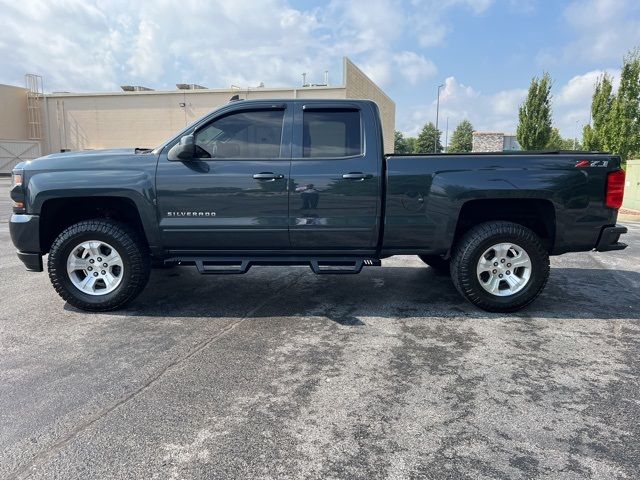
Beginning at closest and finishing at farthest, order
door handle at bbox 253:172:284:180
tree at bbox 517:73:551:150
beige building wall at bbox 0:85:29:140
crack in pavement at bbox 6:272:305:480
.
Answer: crack in pavement at bbox 6:272:305:480 < door handle at bbox 253:172:284:180 < tree at bbox 517:73:551:150 < beige building wall at bbox 0:85:29:140

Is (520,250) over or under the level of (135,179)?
under

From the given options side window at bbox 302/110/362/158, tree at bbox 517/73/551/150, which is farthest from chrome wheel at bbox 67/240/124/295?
tree at bbox 517/73/551/150

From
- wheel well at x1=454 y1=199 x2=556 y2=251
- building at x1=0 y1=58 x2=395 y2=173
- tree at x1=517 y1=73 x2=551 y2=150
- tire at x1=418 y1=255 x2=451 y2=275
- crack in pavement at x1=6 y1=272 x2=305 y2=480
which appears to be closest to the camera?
crack in pavement at x1=6 y1=272 x2=305 y2=480

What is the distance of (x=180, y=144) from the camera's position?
177 inches

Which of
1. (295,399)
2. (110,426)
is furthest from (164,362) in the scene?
(295,399)

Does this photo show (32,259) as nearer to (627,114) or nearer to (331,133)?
(331,133)

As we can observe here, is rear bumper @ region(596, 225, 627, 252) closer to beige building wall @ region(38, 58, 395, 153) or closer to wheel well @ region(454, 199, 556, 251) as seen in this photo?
wheel well @ region(454, 199, 556, 251)

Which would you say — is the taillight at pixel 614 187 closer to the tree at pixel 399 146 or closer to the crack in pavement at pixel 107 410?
the crack in pavement at pixel 107 410

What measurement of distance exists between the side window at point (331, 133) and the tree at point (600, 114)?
18309 mm

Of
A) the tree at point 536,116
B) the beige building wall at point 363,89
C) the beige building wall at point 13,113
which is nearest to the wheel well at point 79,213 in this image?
the beige building wall at point 363,89

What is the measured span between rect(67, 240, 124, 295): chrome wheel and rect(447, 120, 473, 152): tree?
74.0 meters

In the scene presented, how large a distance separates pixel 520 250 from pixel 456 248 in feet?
2.02

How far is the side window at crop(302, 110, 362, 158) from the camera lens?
4.73 m

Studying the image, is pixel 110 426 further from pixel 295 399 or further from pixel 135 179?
pixel 135 179
